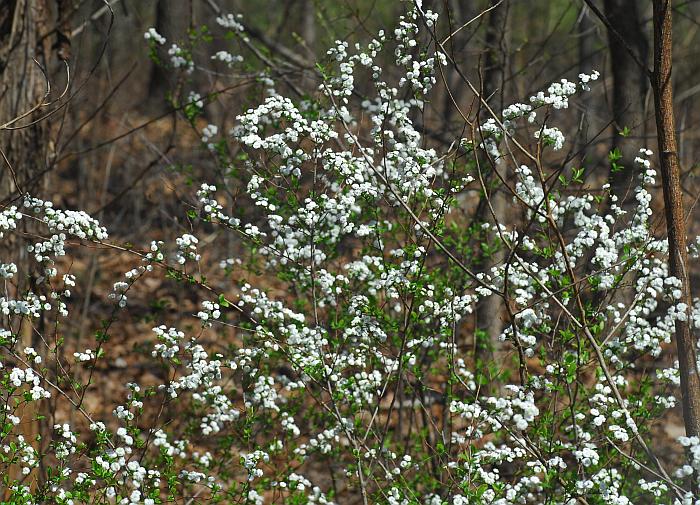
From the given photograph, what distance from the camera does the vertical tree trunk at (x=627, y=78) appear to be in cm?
562

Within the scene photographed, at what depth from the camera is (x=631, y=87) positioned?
18.7 ft

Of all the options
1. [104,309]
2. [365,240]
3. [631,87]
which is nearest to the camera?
[365,240]

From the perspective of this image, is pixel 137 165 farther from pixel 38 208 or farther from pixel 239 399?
pixel 38 208

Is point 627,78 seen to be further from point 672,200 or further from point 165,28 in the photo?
point 165,28

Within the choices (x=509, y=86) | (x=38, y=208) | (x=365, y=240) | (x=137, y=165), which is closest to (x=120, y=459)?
(x=38, y=208)

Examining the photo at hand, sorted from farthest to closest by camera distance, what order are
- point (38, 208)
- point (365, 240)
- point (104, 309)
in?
point (104, 309) → point (365, 240) → point (38, 208)

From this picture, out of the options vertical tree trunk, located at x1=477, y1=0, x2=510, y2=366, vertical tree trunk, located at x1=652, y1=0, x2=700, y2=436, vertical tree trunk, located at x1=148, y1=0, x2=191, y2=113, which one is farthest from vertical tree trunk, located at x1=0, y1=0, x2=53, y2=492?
vertical tree trunk, located at x1=148, y1=0, x2=191, y2=113

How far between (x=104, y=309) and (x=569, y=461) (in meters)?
5.12

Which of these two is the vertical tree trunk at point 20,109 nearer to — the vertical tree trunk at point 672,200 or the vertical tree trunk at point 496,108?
the vertical tree trunk at point 496,108

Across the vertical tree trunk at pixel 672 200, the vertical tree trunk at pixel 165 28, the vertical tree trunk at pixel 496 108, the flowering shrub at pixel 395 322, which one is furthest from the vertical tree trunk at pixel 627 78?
the vertical tree trunk at pixel 165 28

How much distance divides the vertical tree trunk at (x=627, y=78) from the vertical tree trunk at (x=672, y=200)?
2.20m

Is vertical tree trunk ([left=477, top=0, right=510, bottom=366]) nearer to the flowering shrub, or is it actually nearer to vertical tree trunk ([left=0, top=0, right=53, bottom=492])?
the flowering shrub

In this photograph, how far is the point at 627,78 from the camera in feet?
18.7

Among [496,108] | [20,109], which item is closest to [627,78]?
[496,108]
